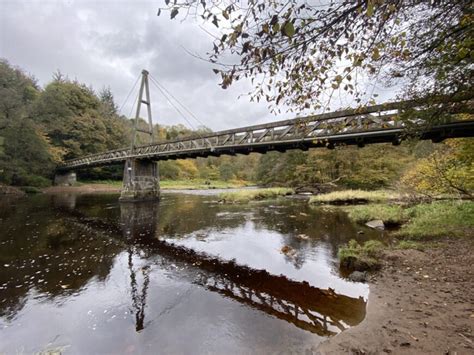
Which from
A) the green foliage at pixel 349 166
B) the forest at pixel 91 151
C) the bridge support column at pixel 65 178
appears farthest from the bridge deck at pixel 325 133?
the bridge support column at pixel 65 178

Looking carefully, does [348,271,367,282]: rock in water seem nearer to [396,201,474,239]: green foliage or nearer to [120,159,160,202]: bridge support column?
[396,201,474,239]: green foliage

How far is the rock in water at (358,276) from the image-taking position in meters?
5.48

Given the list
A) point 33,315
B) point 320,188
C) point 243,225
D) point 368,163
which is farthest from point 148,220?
point 368,163

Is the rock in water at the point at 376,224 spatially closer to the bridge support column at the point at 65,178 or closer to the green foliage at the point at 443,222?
the green foliage at the point at 443,222

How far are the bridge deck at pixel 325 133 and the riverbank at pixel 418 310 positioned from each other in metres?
2.85

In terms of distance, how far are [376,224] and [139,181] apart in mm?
20172

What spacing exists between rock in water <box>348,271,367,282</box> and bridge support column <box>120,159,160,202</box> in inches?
826

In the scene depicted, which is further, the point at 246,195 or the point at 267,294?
the point at 246,195

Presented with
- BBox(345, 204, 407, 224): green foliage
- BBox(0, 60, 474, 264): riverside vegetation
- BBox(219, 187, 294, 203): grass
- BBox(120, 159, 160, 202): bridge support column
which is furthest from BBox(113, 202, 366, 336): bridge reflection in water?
BBox(120, 159, 160, 202): bridge support column

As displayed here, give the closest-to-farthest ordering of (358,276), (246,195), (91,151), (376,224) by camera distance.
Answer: (358,276) → (376,224) → (246,195) → (91,151)

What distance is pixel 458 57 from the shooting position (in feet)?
10.7

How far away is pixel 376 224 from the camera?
35.9 feet

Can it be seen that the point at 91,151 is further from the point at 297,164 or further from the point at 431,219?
the point at 431,219

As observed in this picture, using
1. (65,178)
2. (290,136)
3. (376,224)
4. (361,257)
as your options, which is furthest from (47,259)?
(65,178)
